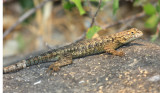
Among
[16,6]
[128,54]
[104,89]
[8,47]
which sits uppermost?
[16,6]

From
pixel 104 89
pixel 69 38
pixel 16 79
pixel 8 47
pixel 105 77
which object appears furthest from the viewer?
pixel 8 47

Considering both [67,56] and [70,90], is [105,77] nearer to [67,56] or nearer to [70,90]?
[70,90]

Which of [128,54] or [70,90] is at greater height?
[128,54]

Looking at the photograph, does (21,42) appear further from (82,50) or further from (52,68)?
(52,68)

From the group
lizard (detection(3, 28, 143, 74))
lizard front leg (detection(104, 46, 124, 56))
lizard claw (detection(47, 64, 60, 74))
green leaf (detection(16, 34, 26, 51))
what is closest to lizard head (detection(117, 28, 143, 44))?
lizard (detection(3, 28, 143, 74))

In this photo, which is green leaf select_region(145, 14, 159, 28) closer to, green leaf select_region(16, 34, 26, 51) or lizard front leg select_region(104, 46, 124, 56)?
lizard front leg select_region(104, 46, 124, 56)

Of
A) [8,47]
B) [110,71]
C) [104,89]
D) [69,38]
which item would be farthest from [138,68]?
[8,47]
